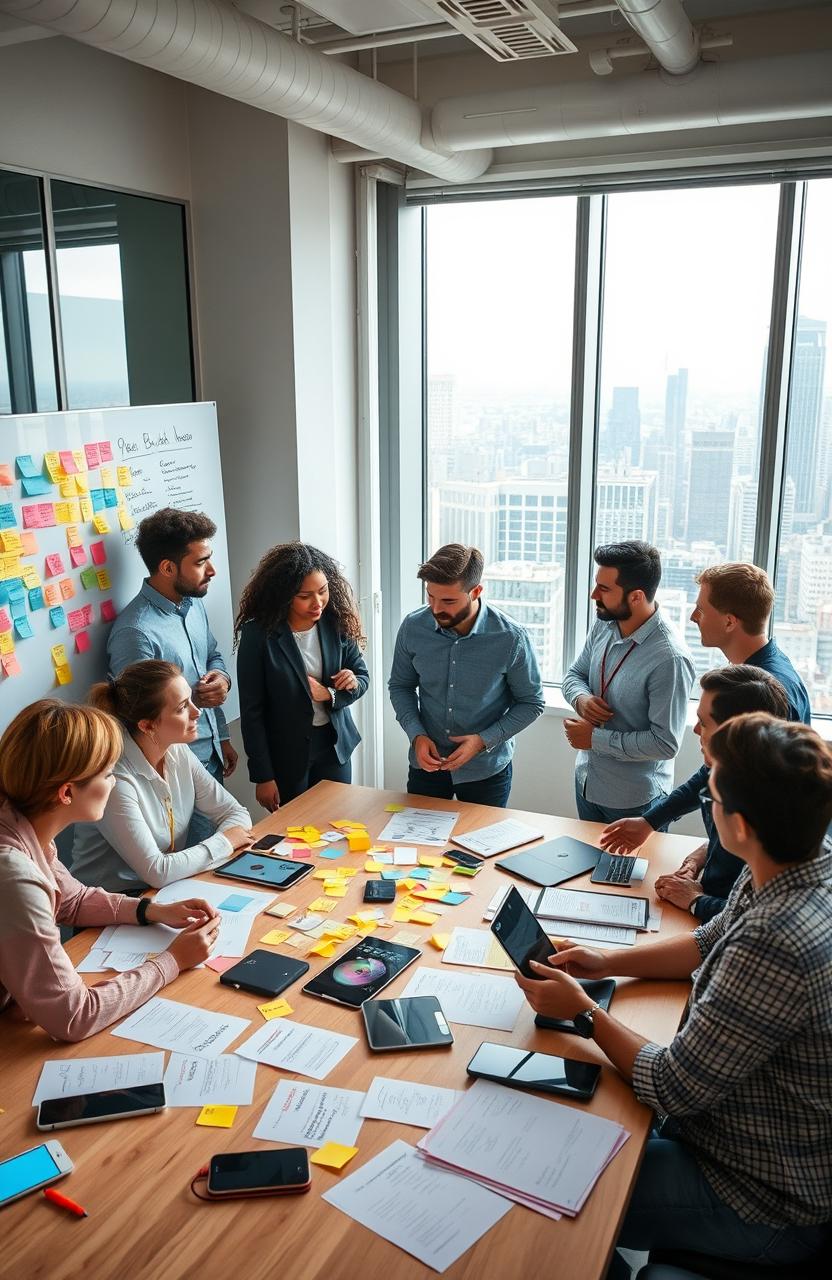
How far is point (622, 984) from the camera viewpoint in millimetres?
2326

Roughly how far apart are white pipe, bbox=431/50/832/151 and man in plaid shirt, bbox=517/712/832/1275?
8.95 feet

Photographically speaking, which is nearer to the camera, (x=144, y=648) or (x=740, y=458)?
(x=144, y=648)

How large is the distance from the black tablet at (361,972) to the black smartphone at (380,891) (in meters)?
0.20

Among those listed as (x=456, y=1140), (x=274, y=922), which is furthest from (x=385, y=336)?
(x=456, y=1140)

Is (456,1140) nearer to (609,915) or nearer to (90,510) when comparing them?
(609,915)

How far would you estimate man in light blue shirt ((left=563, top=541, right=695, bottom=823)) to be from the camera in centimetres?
339

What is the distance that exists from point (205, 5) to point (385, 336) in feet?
7.02

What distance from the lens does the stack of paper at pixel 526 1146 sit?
1.72m

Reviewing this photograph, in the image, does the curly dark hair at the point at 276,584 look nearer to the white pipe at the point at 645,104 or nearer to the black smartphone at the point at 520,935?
the black smartphone at the point at 520,935

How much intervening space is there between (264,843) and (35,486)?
1453 mm

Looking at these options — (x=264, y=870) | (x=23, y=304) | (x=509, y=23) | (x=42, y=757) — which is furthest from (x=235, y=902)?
(x=509, y=23)

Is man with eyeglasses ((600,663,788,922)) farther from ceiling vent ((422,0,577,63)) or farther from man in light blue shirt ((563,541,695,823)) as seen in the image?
ceiling vent ((422,0,577,63))

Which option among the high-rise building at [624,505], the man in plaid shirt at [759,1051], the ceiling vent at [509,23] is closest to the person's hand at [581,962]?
the man in plaid shirt at [759,1051]

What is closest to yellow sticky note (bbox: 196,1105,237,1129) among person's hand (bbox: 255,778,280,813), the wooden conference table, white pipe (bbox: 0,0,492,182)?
the wooden conference table
